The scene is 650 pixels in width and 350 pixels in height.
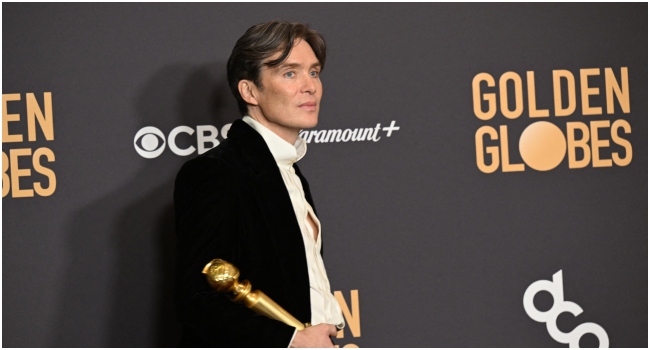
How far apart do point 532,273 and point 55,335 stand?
5.45 ft

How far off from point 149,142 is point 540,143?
135 centimetres

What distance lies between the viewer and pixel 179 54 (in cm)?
282

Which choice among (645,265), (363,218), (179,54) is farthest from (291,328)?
(645,265)

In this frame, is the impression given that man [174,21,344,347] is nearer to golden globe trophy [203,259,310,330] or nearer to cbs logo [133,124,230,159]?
golden globe trophy [203,259,310,330]

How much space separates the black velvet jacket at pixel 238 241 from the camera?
162 centimetres

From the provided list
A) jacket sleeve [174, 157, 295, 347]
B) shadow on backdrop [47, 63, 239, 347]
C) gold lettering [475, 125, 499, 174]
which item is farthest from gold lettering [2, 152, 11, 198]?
gold lettering [475, 125, 499, 174]

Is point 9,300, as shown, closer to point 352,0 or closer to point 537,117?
point 352,0

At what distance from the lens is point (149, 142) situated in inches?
111

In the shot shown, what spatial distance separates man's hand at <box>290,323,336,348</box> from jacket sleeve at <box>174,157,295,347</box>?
0.7 inches

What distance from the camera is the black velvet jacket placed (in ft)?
5.30

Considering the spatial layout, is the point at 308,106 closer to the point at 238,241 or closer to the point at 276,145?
the point at 276,145

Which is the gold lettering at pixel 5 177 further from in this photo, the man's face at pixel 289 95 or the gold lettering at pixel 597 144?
the gold lettering at pixel 597 144

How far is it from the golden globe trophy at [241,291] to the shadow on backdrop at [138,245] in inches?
48.6

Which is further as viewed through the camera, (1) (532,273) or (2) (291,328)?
(1) (532,273)
